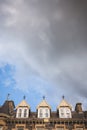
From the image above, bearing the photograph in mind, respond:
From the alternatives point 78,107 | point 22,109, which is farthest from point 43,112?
point 78,107

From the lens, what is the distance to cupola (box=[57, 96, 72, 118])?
36.2 m

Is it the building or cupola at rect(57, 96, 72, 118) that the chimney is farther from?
cupola at rect(57, 96, 72, 118)

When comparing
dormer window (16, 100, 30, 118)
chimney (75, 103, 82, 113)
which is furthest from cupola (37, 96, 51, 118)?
chimney (75, 103, 82, 113)

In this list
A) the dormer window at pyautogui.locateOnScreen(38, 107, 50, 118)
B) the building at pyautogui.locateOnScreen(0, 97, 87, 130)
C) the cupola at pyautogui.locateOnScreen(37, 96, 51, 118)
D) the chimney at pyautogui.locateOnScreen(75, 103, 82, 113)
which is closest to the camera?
the building at pyautogui.locateOnScreen(0, 97, 87, 130)

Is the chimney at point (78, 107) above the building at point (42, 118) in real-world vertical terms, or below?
above

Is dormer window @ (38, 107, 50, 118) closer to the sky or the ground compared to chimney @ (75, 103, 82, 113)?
closer to the ground

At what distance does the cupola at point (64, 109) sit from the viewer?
36156mm

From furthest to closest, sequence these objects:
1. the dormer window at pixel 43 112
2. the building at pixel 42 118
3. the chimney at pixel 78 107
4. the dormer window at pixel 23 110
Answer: the chimney at pixel 78 107 → the dormer window at pixel 23 110 → the dormer window at pixel 43 112 → the building at pixel 42 118

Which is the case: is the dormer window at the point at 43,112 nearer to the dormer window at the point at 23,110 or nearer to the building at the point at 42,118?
the building at the point at 42,118

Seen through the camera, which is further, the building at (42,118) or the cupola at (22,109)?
the cupola at (22,109)

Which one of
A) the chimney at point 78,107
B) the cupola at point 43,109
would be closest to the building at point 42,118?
the cupola at point 43,109

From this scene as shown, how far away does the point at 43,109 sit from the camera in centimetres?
3697

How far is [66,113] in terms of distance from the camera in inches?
1437

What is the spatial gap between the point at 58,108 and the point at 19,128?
26.5 ft
